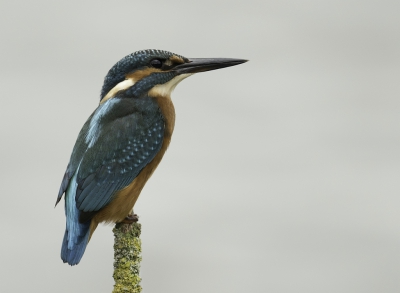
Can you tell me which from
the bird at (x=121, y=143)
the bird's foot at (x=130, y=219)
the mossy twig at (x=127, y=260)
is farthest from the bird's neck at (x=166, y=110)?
the mossy twig at (x=127, y=260)

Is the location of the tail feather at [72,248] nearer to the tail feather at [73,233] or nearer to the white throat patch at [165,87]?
the tail feather at [73,233]

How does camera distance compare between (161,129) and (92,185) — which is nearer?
(92,185)

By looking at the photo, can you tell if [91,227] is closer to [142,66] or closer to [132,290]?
[132,290]

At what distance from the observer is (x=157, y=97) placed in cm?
279

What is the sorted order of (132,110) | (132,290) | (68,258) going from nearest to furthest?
(132,290), (68,258), (132,110)

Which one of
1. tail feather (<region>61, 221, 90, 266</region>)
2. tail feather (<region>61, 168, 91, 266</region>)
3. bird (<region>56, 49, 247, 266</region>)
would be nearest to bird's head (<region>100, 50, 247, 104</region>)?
bird (<region>56, 49, 247, 266</region>)

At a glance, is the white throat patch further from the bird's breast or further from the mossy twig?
the mossy twig

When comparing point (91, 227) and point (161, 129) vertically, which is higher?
point (161, 129)

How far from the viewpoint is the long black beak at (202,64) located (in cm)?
273

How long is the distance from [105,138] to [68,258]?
0.50 m

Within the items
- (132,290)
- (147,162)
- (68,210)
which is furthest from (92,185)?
(132,290)

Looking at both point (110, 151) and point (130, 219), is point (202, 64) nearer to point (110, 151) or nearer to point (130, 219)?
point (110, 151)

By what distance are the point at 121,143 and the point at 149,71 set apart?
36 centimetres

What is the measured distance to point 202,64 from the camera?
2.74m
